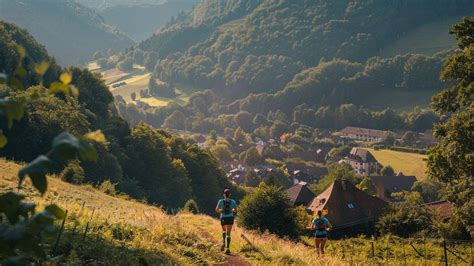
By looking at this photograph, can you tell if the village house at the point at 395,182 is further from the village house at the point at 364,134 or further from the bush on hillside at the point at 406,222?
the bush on hillside at the point at 406,222

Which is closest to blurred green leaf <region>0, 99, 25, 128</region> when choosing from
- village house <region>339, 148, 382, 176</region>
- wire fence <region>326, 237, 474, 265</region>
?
wire fence <region>326, 237, 474, 265</region>

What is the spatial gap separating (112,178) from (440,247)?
25.8m

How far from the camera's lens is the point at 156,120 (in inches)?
6964

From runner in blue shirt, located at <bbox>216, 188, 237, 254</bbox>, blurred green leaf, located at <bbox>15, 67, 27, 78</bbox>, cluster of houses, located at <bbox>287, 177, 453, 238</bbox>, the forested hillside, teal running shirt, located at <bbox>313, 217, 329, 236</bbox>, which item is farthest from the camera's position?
cluster of houses, located at <bbox>287, 177, 453, 238</bbox>

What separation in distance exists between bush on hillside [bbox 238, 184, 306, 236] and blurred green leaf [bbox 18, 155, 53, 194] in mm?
23865

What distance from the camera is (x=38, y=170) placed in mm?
2219

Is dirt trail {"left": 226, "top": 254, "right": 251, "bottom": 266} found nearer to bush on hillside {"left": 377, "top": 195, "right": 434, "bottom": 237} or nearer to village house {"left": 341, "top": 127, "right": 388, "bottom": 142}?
bush on hillside {"left": 377, "top": 195, "right": 434, "bottom": 237}

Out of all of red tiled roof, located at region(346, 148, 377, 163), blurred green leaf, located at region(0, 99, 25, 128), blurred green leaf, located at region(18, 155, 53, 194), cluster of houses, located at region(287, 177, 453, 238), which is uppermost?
blurred green leaf, located at region(0, 99, 25, 128)

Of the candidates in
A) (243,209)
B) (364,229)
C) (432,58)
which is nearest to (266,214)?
(243,209)

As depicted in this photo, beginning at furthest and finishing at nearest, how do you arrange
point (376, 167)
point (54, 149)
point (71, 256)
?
point (376, 167) → point (71, 256) → point (54, 149)

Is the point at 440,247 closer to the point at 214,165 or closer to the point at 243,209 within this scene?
the point at 243,209

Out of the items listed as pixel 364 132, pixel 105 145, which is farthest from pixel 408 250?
pixel 364 132

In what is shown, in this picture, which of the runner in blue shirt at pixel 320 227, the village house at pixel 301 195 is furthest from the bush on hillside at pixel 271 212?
the village house at pixel 301 195

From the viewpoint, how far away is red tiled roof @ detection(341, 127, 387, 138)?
14162 cm
